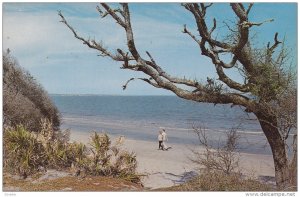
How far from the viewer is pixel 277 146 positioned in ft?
40.9

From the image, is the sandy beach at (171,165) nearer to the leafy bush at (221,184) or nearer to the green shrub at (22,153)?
the leafy bush at (221,184)

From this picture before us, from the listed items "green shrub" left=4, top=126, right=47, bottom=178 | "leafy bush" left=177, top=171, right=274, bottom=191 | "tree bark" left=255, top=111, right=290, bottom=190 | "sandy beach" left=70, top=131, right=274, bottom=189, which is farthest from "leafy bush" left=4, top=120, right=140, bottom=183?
"tree bark" left=255, top=111, right=290, bottom=190

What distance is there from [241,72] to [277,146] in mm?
1808

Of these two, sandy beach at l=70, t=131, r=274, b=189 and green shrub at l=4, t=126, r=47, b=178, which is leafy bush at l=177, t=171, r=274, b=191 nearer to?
sandy beach at l=70, t=131, r=274, b=189

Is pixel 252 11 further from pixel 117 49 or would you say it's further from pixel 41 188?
pixel 41 188

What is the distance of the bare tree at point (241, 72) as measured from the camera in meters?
11.9

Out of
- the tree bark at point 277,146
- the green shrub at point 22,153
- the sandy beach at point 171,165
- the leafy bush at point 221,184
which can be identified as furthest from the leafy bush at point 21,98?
the tree bark at point 277,146

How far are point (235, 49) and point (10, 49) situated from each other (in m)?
5.31

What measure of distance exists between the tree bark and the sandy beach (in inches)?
42.9

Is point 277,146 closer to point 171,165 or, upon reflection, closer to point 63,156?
point 63,156

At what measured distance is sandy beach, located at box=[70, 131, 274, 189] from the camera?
589 inches

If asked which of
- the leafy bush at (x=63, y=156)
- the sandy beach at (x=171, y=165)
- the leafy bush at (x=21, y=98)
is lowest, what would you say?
the sandy beach at (x=171, y=165)

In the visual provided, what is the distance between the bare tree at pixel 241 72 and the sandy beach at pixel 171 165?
198 cm

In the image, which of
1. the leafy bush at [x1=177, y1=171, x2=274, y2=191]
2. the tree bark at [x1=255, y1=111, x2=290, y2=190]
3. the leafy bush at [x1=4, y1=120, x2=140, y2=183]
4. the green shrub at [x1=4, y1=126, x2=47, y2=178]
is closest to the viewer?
the leafy bush at [x1=177, y1=171, x2=274, y2=191]
